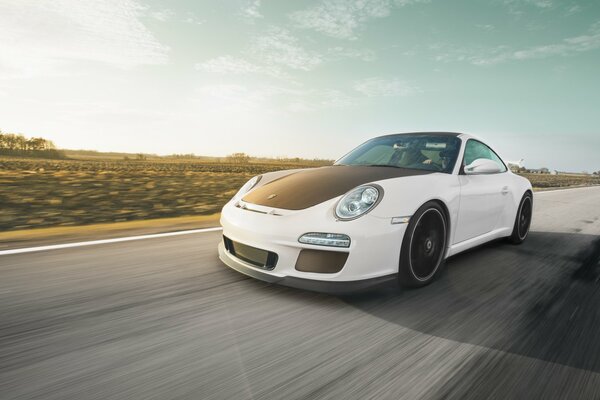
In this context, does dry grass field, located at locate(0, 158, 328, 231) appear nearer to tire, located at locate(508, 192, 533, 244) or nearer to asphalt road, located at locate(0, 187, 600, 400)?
asphalt road, located at locate(0, 187, 600, 400)

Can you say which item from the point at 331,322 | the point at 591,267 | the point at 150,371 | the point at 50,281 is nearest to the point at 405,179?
the point at 331,322

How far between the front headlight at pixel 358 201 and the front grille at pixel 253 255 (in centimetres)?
55

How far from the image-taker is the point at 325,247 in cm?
251

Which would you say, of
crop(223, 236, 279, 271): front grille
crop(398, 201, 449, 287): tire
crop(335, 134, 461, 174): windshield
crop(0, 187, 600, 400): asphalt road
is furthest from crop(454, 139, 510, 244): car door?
crop(223, 236, 279, 271): front grille

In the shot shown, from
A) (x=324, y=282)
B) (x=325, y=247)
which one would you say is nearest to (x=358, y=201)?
(x=325, y=247)

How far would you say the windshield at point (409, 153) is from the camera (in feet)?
12.0

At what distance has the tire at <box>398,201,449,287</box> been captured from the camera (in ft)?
9.16

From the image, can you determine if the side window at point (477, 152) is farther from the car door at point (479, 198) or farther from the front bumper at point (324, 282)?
the front bumper at point (324, 282)

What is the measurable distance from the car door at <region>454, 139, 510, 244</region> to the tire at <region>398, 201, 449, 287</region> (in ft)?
1.05

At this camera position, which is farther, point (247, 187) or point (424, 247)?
point (247, 187)

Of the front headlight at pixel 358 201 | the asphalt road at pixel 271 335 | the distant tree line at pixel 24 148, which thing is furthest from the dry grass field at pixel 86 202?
the distant tree line at pixel 24 148

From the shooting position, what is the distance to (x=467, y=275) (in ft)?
11.3

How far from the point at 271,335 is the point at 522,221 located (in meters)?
4.14

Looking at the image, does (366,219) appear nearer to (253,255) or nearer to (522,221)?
(253,255)
